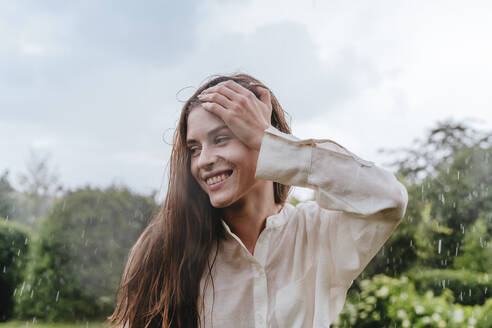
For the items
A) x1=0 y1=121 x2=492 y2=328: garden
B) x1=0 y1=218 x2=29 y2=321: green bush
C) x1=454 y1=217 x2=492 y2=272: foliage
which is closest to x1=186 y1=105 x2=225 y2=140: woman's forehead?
x1=0 y1=121 x2=492 y2=328: garden

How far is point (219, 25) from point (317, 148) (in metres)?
26.8

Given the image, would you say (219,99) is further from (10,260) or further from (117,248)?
(10,260)

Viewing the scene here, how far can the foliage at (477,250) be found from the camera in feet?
23.4

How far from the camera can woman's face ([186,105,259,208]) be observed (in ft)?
5.08

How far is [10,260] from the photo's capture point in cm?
777

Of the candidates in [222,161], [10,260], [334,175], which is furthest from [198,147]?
[10,260]

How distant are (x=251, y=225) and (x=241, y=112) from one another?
561 millimetres

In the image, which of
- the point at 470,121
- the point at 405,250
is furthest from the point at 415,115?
the point at 405,250

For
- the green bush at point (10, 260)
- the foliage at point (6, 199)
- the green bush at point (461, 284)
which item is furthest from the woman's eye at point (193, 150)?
the foliage at point (6, 199)

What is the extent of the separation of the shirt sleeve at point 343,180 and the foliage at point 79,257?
20.7 feet

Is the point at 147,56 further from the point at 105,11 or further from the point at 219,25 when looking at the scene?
the point at 219,25

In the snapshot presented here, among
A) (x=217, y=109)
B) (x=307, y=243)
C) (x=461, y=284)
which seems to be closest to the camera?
(x=217, y=109)

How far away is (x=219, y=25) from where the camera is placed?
26672 mm

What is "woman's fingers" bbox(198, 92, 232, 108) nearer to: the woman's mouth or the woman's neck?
the woman's mouth
